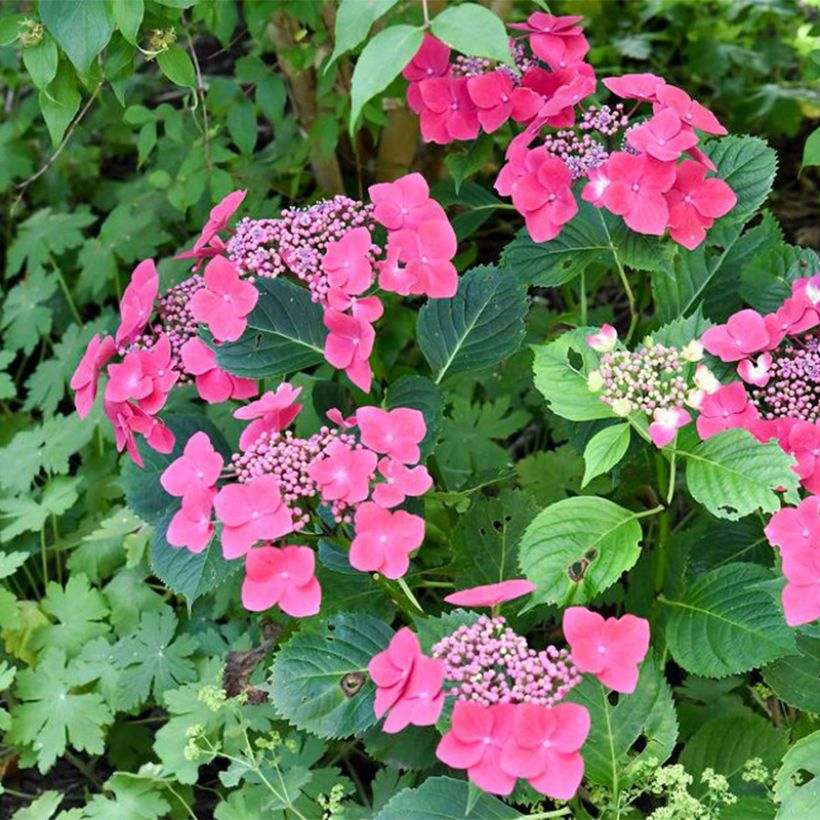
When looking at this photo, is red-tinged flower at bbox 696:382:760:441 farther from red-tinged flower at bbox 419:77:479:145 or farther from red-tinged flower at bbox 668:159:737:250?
red-tinged flower at bbox 419:77:479:145

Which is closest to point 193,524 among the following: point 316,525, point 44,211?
point 316,525

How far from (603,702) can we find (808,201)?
6.12 feet

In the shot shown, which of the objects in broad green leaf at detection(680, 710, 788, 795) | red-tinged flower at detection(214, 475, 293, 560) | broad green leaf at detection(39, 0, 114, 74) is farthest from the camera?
broad green leaf at detection(680, 710, 788, 795)

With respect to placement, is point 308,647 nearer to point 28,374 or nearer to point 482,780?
point 482,780

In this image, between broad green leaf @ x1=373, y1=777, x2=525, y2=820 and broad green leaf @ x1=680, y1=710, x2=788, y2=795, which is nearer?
broad green leaf @ x1=373, y1=777, x2=525, y2=820

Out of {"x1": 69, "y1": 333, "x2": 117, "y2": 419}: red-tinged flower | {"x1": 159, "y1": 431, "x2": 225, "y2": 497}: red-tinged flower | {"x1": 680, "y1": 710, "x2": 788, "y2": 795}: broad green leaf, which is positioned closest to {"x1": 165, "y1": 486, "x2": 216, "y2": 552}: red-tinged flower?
{"x1": 159, "y1": 431, "x2": 225, "y2": 497}: red-tinged flower

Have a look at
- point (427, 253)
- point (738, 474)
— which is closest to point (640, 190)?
point (427, 253)

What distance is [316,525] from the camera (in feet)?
4.55

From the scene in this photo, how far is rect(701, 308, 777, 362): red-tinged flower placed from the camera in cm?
133

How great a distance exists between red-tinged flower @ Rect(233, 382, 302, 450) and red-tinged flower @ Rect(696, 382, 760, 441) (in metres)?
0.46

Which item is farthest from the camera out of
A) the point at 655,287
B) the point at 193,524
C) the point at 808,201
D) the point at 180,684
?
the point at 808,201

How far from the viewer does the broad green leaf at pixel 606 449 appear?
4.07ft

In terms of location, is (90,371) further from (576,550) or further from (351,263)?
(576,550)

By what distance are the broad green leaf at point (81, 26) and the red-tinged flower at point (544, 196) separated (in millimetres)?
532
